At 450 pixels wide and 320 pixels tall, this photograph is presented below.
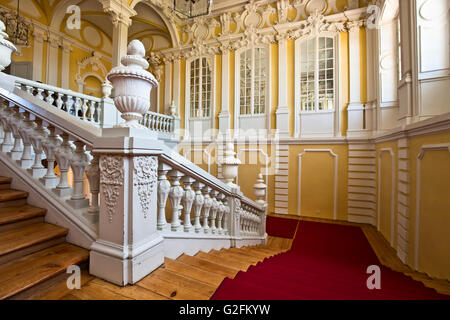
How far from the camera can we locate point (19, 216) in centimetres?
140

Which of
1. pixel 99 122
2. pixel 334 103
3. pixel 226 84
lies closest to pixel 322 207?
pixel 334 103

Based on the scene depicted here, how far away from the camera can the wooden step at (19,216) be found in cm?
136

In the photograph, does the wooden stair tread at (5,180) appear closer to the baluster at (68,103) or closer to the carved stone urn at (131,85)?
the carved stone urn at (131,85)

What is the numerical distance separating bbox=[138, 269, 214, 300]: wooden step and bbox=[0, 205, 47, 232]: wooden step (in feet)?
3.22

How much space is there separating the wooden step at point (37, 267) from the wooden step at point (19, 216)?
1.07 ft

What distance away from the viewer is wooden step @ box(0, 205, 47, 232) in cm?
136

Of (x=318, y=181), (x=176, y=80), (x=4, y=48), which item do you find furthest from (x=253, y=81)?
(x=4, y=48)

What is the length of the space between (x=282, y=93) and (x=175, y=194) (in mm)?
5174

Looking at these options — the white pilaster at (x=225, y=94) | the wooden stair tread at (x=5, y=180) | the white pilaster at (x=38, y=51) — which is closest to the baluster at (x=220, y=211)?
the wooden stair tread at (x=5, y=180)

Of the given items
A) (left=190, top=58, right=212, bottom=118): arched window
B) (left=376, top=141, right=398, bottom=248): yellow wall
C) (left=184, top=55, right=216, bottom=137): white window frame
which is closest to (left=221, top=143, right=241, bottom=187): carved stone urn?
(left=376, top=141, right=398, bottom=248): yellow wall

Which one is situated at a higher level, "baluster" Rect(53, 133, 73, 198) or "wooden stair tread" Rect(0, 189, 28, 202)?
"baluster" Rect(53, 133, 73, 198)

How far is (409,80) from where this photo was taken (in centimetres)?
280

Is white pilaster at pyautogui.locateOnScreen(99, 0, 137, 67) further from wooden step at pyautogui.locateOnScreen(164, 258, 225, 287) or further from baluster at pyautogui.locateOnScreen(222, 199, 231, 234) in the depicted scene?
wooden step at pyautogui.locateOnScreen(164, 258, 225, 287)

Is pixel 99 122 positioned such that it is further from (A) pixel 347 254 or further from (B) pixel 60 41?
(A) pixel 347 254
